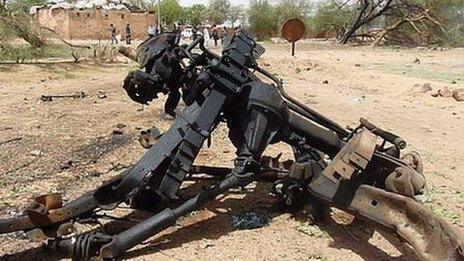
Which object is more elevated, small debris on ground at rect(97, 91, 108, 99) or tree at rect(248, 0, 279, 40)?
small debris on ground at rect(97, 91, 108, 99)

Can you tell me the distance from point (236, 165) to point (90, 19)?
42.6m

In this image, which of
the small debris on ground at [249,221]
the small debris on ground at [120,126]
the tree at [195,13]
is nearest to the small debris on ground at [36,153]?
the small debris on ground at [120,126]

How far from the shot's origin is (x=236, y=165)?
358 centimetres

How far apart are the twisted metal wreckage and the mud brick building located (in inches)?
1555

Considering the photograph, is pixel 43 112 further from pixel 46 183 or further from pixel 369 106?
pixel 369 106

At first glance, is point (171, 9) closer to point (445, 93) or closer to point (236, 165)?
point (445, 93)

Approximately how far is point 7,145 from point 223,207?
11.8ft

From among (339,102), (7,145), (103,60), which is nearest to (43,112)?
(7,145)

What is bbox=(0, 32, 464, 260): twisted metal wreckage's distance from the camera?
3129 millimetres

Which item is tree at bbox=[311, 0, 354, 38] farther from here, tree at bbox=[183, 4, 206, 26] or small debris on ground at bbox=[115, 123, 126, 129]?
small debris on ground at bbox=[115, 123, 126, 129]

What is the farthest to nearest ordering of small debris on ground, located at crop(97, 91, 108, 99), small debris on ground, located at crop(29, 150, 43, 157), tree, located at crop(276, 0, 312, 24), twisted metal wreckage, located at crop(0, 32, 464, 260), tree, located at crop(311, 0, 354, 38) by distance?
1. tree, located at crop(276, 0, 312, 24)
2. tree, located at crop(311, 0, 354, 38)
3. small debris on ground, located at crop(97, 91, 108, 99)
4. small debris on ground, located at crop(29, 150, 43, 157)
5. twisted metal wreckage, located at crop(0, 32, 464, 260)

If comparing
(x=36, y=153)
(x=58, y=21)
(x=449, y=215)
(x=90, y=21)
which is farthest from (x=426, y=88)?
(x=58, y=21)

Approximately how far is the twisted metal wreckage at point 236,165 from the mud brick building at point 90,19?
39504mm

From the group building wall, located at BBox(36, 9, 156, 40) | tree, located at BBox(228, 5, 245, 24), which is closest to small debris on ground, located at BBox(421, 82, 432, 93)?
building wall, located at BBox(36, 9, 156, 40)
